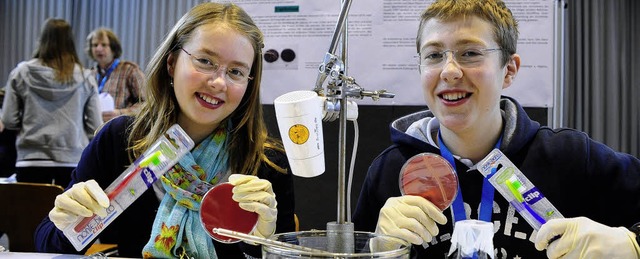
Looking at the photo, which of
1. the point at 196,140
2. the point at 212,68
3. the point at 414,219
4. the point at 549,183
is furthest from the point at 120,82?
the point at 414,219

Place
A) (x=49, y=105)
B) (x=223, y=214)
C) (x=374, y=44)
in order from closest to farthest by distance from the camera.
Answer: (x=223, y=214) < (x=374, y=44) < (x=49, y=105)

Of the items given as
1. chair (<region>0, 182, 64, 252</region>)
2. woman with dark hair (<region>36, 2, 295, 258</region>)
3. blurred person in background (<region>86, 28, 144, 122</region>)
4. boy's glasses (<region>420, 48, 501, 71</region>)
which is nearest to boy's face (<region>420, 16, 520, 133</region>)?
boy's glasses (<region>420, 48, 501, 71</region>)

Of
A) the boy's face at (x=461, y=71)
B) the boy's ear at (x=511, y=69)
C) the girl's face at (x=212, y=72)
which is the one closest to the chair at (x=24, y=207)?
the girl's face at (x=212, y=72)

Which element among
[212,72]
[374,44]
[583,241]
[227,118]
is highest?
[374,44]

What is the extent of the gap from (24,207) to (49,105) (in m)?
1.48

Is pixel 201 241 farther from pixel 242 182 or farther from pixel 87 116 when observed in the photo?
pixel 87 116

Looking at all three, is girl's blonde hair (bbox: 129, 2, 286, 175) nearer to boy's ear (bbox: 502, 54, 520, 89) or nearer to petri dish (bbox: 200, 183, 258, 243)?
petri dish (bbox: 200, 183, 258, 243)

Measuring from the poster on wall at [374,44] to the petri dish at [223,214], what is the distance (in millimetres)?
1302

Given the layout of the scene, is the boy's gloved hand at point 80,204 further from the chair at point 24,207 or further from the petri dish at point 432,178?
the chair at point 24,207

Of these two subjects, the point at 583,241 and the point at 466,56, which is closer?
the point at 583,241

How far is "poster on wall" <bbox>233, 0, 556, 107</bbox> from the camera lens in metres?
2.27

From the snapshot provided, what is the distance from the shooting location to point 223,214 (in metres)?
1.03

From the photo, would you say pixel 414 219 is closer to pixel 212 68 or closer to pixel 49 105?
pixel 212 68

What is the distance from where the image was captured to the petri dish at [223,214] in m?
1.01
